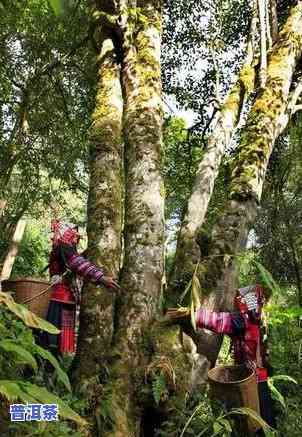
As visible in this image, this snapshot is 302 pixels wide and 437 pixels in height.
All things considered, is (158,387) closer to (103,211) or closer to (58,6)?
(103,211)

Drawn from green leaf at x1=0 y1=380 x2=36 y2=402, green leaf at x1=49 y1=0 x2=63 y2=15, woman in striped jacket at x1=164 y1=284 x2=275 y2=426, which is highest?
green leaf at x1=49 y1=0 x2=63 y2=15

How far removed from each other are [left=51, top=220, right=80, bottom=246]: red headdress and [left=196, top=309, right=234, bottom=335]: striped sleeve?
4.87 ft

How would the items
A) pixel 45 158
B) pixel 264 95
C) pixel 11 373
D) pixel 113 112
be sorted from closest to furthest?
pixel 11 373 < pixel 113 112 < pixel 264 95 < pixel 45 158

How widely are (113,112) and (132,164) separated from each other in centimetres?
88

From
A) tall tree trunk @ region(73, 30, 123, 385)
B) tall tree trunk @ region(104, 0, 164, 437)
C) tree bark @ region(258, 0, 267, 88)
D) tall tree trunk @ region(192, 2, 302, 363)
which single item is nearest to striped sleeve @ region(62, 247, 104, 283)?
tall tree trunk @ region(73, 30, 123, 385)

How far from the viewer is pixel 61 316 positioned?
5.36 m

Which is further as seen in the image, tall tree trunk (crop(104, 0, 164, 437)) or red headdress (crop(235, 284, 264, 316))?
red headdress (crop(235, 284, 264, 316))

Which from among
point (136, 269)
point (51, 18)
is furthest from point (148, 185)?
point (51, 18)

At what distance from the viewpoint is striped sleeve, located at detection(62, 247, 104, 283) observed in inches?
180

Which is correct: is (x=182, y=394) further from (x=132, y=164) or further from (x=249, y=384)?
(x=132, y=164)

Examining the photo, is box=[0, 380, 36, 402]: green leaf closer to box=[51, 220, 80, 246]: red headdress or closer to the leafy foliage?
the leafy foliage

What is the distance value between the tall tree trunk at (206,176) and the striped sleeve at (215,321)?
0.68 m

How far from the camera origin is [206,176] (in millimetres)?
6547

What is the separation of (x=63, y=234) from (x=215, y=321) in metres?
1.72
